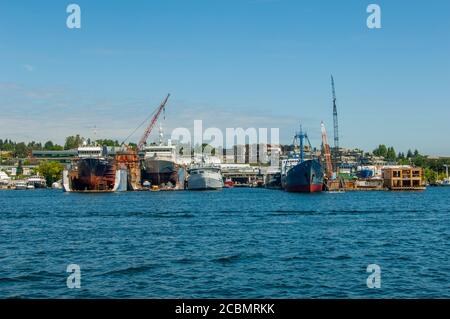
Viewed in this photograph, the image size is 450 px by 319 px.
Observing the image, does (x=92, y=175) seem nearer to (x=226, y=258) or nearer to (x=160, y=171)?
(x=160, y=171)

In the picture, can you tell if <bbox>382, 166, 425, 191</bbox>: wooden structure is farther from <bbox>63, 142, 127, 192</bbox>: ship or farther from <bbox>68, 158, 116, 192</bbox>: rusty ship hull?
<bbox>68, 158, 116, 192</bbox>: rusty ship hull

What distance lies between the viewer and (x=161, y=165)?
141 metres

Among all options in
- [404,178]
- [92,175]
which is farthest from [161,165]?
[404,178]

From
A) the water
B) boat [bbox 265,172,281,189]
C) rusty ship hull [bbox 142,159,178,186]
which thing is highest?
rusty ship hull [bbox 142,159,178,186]

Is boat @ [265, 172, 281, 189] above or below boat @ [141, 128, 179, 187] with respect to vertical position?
below

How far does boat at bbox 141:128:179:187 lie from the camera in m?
142

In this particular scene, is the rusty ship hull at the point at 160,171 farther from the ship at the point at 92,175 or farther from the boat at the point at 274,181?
the boat at the point at 274,181

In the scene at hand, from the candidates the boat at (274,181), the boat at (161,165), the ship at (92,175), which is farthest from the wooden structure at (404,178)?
the ship at (92,175)

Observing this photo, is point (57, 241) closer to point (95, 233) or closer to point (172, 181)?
point (95, 233)

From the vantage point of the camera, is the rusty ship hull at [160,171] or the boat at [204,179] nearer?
the boat at [204,179]

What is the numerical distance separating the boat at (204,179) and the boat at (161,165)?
7.26 meters

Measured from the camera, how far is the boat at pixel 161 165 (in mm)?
141500

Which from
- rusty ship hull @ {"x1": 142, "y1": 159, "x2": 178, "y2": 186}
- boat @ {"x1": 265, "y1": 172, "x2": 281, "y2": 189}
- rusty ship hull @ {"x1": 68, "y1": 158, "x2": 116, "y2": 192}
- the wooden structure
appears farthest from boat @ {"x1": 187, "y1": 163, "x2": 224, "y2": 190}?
the wooden structure

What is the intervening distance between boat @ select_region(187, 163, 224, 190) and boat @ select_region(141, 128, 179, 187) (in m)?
7.26
